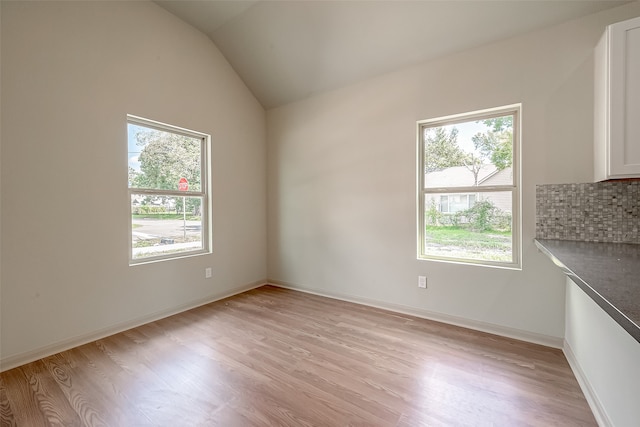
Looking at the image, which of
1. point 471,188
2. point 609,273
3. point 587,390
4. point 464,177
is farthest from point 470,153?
point 587,390

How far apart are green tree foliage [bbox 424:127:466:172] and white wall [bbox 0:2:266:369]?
2.71 meters

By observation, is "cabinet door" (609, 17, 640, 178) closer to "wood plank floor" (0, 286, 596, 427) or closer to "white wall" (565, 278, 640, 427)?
"white wall" (565, 278, 640, 427)

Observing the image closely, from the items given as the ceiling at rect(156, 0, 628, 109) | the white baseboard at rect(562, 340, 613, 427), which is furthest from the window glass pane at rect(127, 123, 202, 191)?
the white baseboard at rect(562, 340, 613, 427)

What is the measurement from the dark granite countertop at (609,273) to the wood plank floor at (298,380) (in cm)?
91

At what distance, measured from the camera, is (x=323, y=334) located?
8.50 feet

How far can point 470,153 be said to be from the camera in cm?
277

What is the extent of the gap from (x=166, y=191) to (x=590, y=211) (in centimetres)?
412

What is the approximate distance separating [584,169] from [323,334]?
2.67 metres

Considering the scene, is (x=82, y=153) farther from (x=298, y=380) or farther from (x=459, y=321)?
(x=459, y=321)

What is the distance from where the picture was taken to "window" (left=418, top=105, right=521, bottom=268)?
8.43 ft

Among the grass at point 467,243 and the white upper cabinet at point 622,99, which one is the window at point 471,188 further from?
the white upper cabinet at point 622,99

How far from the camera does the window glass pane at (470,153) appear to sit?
2.60 m

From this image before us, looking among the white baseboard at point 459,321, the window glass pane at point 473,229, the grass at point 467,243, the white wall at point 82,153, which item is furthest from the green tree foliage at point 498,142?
the white wall at point 82,153

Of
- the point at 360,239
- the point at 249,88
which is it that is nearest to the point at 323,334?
the point at 360,239
